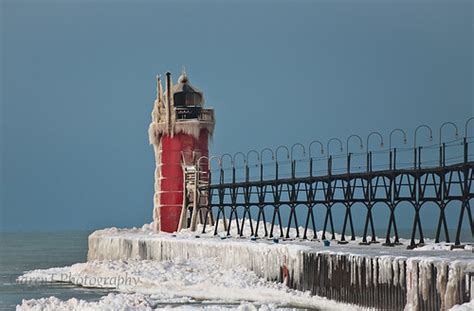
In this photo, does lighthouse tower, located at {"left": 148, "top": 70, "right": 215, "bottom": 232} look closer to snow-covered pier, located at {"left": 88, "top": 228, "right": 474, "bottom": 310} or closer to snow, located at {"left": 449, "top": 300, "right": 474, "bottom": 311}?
snow-covered pier, located at {"left": 88, "top": 228, "right": 474, "bottom": 310}

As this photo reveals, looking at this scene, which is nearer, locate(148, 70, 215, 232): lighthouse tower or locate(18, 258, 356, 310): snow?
locate(18, 258, 356, 310): snow

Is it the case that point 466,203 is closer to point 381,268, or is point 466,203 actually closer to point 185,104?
point 381,268

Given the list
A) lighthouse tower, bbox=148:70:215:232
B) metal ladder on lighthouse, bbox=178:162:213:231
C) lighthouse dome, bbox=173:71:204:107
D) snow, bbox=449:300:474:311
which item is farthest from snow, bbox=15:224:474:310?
lighthouse dome, bbox=173:71:204:107

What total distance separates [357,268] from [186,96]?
37.5 meters

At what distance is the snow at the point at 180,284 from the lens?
34.0 m

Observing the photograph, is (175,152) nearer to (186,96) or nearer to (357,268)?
(186,96)

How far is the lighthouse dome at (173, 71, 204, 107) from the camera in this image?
67812mm

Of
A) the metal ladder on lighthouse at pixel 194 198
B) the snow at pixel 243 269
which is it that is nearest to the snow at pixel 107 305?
the snow at pixel 243 269

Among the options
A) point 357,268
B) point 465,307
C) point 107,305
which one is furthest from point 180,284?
point 465,307

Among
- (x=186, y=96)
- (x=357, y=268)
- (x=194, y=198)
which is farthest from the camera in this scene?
(x=186, y=96)

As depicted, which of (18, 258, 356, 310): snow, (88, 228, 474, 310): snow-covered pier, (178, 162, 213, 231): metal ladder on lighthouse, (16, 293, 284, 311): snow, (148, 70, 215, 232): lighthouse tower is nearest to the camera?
(88, 228, 474, 310): snow-covered pier

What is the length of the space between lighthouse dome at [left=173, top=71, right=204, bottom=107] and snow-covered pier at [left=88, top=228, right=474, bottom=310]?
14357 mm

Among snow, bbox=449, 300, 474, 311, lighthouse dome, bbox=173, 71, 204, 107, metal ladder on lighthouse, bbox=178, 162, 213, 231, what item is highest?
lighthouse dome, bbox=173, 71, 204, 107

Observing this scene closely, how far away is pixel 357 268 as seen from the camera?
31.5 m
